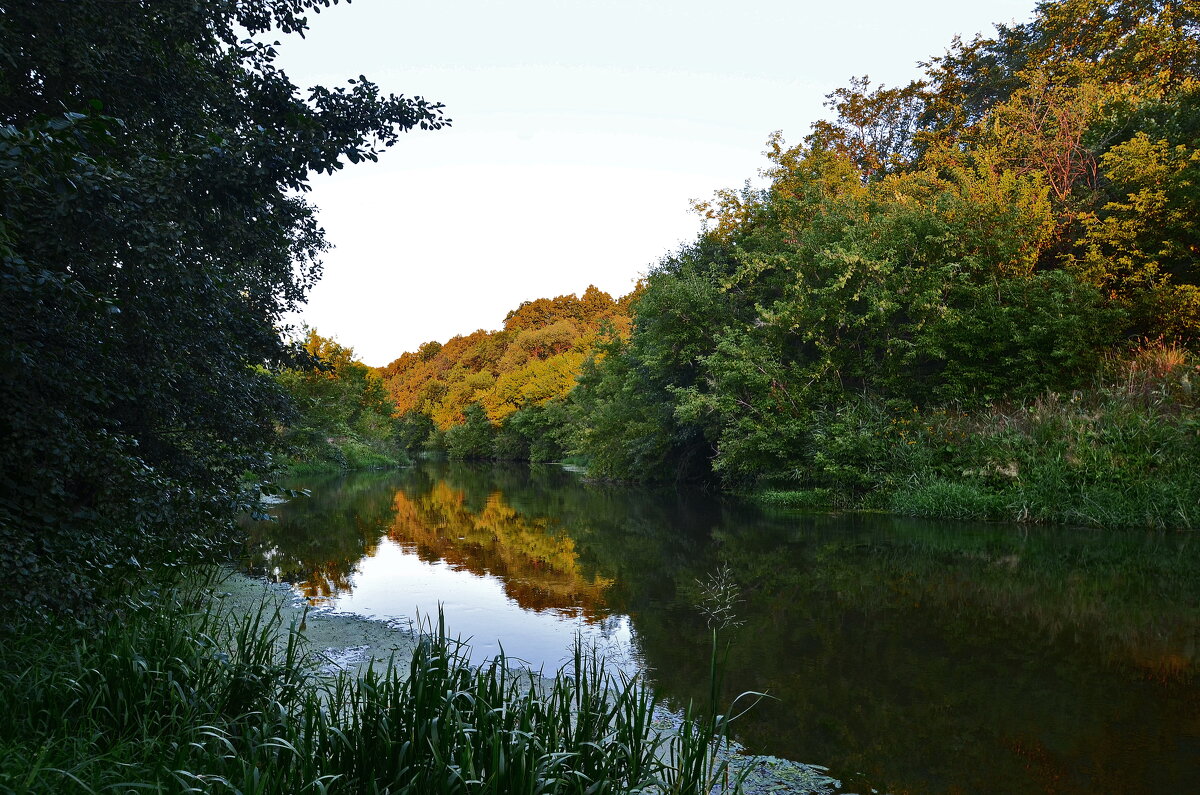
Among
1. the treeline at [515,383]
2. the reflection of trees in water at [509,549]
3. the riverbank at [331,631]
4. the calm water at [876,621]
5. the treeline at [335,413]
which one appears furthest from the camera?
the treeline at [515,383]

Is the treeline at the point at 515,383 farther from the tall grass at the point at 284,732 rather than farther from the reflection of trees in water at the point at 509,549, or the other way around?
the tall grass at the point at 284,732

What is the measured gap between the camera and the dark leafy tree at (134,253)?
13.1 ft

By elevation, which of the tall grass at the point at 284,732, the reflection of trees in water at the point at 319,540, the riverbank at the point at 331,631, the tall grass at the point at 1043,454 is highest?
the tall grass at the point at 1043,454

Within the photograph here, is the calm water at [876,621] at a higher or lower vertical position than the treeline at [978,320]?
lower

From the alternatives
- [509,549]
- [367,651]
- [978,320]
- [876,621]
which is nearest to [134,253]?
[367,651]

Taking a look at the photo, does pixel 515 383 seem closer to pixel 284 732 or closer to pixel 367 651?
pixel 367 651

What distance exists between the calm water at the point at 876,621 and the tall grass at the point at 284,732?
7.35 feet

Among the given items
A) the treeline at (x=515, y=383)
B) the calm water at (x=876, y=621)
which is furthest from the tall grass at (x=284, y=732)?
the treeline at (x=515, y=383)

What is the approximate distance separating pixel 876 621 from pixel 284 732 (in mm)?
6928

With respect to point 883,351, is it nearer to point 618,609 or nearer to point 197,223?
point 618,609

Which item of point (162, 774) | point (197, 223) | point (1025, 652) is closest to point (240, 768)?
point (162, 774)

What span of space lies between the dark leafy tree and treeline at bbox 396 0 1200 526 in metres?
14.6

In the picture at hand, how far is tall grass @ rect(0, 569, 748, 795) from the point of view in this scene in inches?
109

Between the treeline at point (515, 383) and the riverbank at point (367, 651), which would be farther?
the treeline at point (515, 383)
